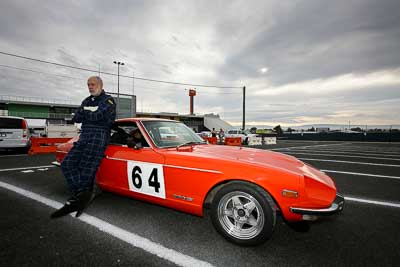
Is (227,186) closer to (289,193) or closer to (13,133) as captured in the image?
(289,193)

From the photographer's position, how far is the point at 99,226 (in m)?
2.20

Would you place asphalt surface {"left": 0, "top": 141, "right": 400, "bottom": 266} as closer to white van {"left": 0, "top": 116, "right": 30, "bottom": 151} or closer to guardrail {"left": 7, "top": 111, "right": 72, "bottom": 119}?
white van {"left": 0, "top": 116, "right": 30, "bottom": 151}

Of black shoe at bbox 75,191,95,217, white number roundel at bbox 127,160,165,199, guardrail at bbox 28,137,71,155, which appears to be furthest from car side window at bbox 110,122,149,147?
guardrail at bbox 28,137,71,155

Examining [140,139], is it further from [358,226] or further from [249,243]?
[358,226]

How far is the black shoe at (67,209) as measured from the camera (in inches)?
94.4

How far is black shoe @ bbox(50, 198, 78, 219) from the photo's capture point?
2.40 m

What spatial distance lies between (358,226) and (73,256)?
312 cm

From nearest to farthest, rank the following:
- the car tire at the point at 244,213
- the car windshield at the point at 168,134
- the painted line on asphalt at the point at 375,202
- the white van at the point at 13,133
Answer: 1. the car tire at the point at 244,213
2. the car windshield at the point at 168,134
3. the painted line on asphalt at the point at 375,202
4. the white van at the point at 13,133

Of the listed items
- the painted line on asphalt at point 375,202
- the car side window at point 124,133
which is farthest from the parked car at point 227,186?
the painted line on asphalt at point 375,202

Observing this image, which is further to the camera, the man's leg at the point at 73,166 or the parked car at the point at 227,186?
the man's leg at the point at 73,166

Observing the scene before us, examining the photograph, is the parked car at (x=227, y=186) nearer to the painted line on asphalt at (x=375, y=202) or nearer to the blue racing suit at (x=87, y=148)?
the blue racing suit at (x=87, y=148)

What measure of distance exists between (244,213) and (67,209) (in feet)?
7.59

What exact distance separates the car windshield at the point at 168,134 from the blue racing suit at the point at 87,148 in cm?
59

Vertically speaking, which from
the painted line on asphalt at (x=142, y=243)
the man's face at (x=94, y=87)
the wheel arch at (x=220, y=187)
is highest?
the man's face at (x=94, y=87)
